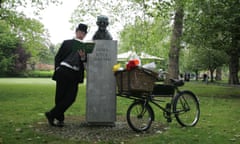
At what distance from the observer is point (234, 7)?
1525cm

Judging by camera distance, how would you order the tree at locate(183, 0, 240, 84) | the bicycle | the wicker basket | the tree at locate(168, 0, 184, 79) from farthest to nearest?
the tree at locate(168, 0, 184, 79), the tree at locate(183, 0, 240, 84), the bicycle, the wicker basket

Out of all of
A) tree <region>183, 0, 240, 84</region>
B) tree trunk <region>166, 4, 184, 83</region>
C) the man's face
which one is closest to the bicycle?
the man's face

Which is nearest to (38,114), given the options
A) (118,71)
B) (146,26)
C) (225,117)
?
(118,71)

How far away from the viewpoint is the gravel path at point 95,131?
6051mm

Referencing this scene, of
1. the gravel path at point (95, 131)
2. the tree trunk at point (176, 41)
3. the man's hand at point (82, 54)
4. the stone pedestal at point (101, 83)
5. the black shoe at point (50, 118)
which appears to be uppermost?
the tree trunk at point (176, 41)

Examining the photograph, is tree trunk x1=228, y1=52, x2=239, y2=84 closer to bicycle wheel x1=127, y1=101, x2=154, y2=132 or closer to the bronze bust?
the bronze bust

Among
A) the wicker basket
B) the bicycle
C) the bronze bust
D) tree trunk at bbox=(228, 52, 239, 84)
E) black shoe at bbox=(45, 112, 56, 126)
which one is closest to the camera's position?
the wicker basket

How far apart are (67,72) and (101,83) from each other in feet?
2.31

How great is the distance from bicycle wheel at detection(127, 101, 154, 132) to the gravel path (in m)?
0.13

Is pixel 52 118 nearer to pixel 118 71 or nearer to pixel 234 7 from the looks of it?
pixel 118 71

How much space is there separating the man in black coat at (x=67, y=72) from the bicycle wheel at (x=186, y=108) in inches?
78.6

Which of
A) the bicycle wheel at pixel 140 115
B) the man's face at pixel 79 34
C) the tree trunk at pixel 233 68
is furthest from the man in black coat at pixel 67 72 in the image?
the tree trunk at pixel 233 68

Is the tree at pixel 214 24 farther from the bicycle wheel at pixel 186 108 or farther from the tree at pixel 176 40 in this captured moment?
the bicycle wheel at pixel 186 108

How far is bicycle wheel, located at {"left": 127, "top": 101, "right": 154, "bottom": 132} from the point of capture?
6.68 meters
